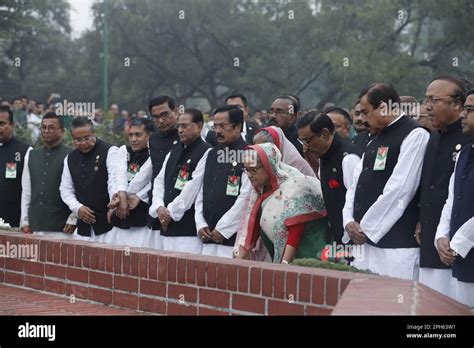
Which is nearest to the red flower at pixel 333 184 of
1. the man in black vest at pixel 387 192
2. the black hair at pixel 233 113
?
the man in black vest at pixel 387 192

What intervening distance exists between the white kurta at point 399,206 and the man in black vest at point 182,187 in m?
2.21

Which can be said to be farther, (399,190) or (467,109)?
(399,190)

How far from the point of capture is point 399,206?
6.14 meters

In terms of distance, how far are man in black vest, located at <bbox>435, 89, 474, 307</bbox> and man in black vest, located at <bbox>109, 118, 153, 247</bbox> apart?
360cm

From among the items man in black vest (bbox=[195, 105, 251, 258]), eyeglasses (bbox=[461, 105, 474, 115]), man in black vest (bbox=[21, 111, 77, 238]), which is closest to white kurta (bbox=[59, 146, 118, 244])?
man in black vest (bbox=[21, 111, 77, 238])

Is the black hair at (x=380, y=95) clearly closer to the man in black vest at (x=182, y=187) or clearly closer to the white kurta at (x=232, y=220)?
the white kurta at (x=232, y=220)

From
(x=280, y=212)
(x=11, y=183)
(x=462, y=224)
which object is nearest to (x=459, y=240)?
(x=462, y=224)

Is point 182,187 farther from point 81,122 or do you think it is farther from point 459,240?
point 459,240

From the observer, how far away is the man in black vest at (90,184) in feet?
28.5

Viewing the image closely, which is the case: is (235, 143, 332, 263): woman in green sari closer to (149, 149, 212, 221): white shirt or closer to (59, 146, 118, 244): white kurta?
(149, 149, 212, 221): white shirt

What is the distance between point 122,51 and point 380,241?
34597mm

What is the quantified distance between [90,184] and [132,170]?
1.42 ft
